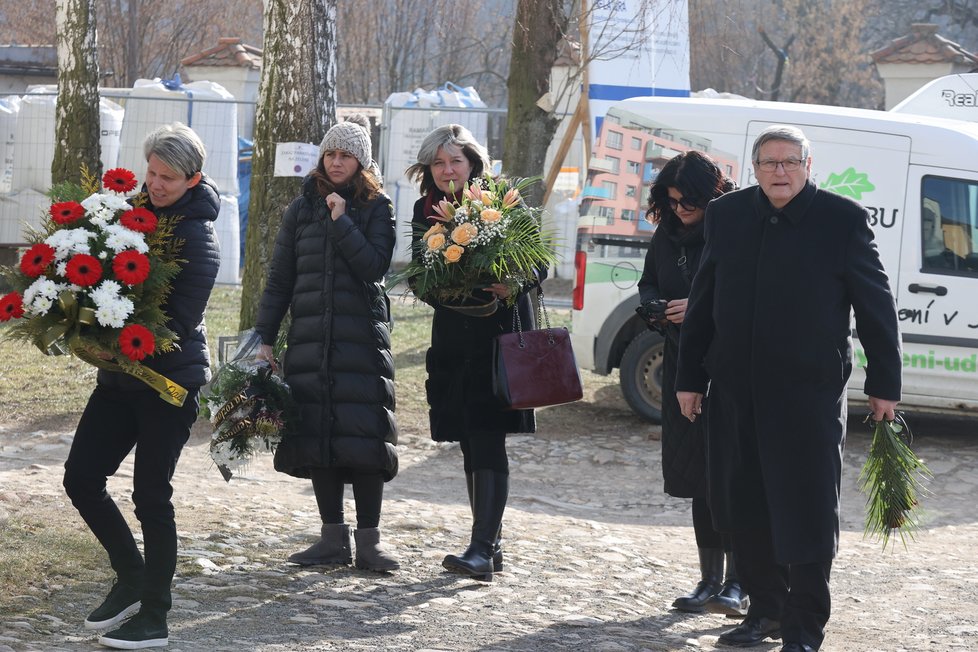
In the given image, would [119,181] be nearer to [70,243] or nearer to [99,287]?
[70,243]

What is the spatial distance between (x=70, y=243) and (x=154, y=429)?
69 cm

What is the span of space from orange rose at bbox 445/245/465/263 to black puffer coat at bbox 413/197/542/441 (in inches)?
12.1

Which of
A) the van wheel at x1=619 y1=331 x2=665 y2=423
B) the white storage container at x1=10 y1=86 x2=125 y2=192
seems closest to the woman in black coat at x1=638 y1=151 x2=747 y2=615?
the van wheel at x1=619 y1=331 x2=665 y2=423

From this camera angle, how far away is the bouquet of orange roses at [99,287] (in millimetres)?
4449

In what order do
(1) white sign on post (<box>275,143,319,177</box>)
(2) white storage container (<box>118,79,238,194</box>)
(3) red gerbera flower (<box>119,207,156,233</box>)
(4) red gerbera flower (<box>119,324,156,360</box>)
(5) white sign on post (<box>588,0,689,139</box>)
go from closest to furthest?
1. (4) red gerbera flower (<box>119,324,156,360</box>)
2. (3) red gerbera flower (<box>119,207,156,233</box>)
3. (1) white sign on post (<box>275,143,319,177</box>)
4. (5) white sign on post (<box>588,0,689,139</box>)
5. (2) white storage container (<box>118,79,238,194</box>)

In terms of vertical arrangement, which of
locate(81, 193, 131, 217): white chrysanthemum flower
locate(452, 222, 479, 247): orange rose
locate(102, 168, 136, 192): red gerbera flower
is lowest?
locate(452, 222, 479, 247): orange rose

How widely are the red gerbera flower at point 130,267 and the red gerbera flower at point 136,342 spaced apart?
16 cm

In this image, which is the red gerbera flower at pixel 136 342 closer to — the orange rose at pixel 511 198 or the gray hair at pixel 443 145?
the gray hair at pixel 443 145

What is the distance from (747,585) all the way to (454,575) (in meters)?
1.42

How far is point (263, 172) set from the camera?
31.9ft

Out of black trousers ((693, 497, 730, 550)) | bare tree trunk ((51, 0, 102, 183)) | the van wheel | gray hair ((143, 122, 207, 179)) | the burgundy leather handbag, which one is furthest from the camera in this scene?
bare tree trunk ((51, 0, 102, 183))

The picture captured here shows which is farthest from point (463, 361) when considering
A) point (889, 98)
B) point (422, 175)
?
point (889, 98)

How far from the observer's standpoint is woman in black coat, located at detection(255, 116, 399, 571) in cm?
568

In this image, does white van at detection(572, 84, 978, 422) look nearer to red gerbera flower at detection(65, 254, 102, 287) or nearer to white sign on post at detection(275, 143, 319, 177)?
white sign on post at detection(275, 143, 319, 177)
